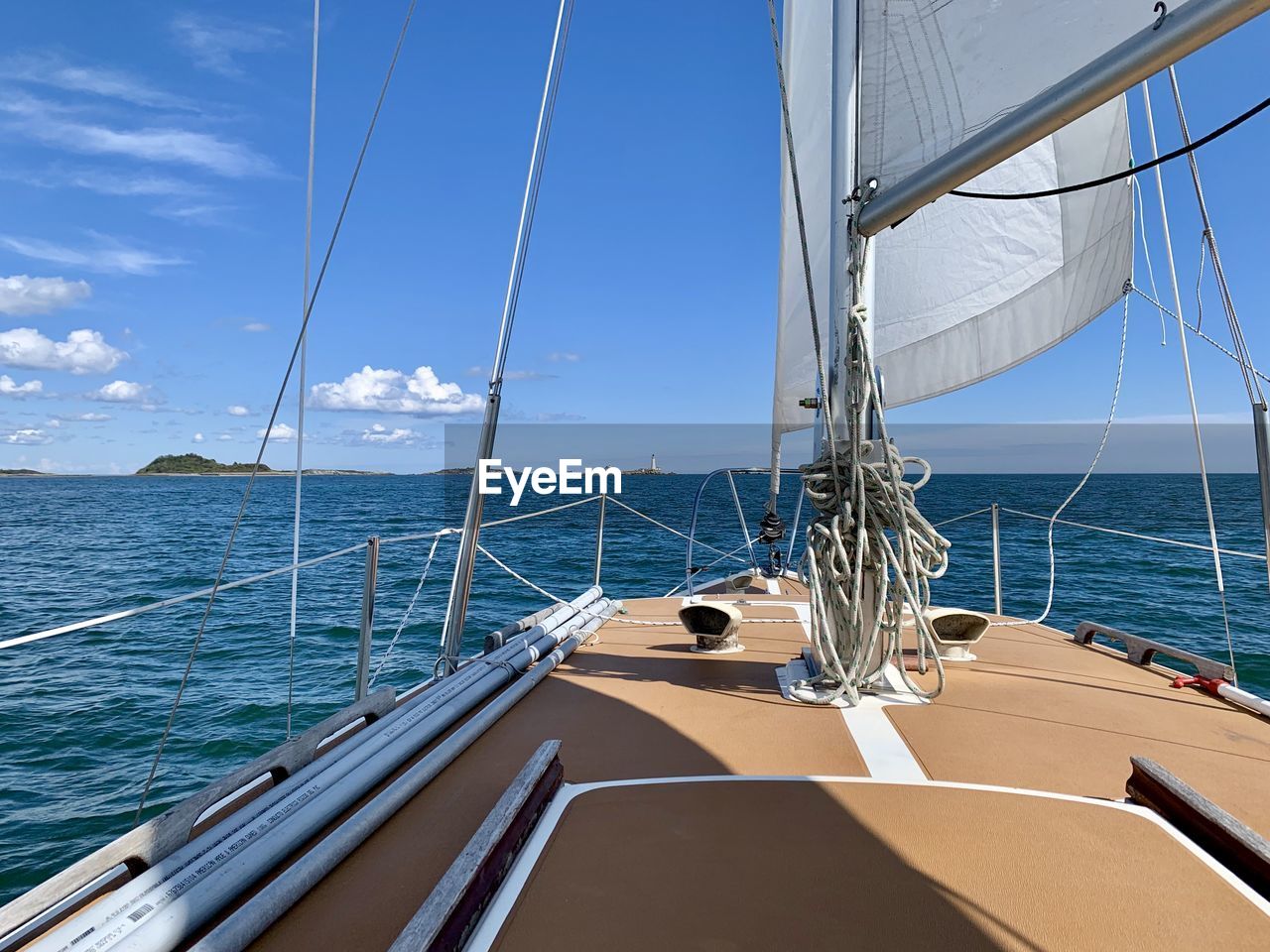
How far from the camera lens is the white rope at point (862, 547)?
2869 millimetres

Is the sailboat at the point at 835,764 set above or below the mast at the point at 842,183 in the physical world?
below

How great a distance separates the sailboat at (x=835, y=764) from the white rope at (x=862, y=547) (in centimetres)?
1

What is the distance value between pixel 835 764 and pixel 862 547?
0.80m

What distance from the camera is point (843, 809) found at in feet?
6.73

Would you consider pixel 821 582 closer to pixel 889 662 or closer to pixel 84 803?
pixel 889 662

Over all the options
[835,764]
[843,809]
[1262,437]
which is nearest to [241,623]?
[835,764]

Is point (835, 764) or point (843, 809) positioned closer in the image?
point (843, 809)

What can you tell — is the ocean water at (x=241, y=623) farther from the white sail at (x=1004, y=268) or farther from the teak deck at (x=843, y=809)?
the white sail at (x=1004, y=268)

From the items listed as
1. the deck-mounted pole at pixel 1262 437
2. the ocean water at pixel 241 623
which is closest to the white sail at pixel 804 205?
the deck-mounted pole at pixel 1262 437

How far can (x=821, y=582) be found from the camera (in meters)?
2.98

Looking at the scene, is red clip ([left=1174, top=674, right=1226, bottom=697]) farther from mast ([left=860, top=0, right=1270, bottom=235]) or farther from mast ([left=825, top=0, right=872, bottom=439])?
mast ([left=860, top=0, right=1270, bottom=235])

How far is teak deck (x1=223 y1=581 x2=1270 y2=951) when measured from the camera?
1.56 meters

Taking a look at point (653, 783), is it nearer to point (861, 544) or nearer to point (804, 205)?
point (861, 544)

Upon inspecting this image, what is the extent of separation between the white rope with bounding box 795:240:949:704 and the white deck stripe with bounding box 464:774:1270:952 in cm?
71
